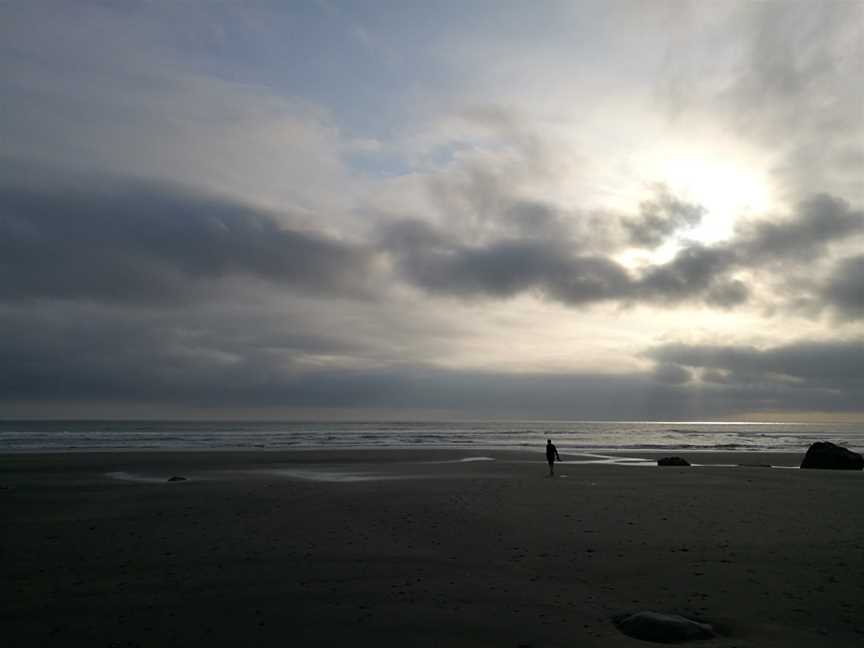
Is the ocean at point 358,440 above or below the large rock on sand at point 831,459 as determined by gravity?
below

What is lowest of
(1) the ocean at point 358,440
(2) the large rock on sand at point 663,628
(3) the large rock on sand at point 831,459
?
(1) the ocean at point 358,440

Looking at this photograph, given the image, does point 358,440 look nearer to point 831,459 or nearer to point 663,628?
point 831,459

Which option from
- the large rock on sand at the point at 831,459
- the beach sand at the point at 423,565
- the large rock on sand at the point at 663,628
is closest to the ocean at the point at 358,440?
the large rock on sand at the point at 831,459

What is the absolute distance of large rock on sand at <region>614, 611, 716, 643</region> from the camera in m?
7.34

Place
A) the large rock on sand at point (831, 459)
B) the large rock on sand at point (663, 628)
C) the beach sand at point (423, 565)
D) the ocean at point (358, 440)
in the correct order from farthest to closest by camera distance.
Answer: the ocean at point (358, 440) → the large rock on sand at point (831, 459) → the beach sand at point (423, 565) → the large rock on sand at point (663, 628)

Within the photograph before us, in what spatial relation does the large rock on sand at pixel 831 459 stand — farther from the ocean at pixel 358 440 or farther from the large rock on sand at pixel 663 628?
the large rock on sand at pixel 663 628

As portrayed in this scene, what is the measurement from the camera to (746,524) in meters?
15.2

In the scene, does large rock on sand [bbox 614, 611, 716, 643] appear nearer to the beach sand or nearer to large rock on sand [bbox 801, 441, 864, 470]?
the beach sand

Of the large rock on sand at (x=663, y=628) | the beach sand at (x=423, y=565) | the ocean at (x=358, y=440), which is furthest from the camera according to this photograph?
the ocean at (x=358, y=440)

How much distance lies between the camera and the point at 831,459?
3459cm

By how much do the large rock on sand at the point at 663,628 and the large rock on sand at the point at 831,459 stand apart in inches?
1326

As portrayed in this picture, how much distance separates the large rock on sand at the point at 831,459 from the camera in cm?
3419

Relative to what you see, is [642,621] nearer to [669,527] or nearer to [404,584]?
[404,584]

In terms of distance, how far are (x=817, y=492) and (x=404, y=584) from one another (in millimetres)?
19829
